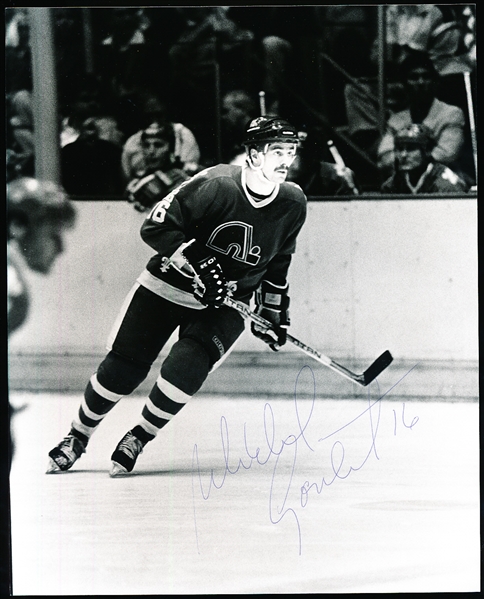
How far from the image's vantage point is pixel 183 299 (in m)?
3.46

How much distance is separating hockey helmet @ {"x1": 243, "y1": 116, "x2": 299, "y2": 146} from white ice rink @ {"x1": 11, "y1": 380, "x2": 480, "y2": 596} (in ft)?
2.97

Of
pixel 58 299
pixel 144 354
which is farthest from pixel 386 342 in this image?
pixel 58 299

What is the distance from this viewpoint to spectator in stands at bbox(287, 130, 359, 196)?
3447 mm

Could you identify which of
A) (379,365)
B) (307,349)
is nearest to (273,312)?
(307,349)

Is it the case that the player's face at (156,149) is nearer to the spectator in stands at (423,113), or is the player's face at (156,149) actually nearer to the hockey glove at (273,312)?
the hockey glove at (273,312)

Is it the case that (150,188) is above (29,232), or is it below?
above

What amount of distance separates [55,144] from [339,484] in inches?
60.6

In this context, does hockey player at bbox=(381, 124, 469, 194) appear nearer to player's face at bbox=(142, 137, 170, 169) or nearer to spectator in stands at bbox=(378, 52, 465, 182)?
spectator in stands at bbox=(378, 52, 465, 182)

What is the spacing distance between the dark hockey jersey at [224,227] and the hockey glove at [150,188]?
0.09ft

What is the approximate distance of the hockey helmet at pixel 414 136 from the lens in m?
3.46

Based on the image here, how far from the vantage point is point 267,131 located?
3.43m

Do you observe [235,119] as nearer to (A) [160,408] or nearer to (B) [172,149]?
(B) [172,149]

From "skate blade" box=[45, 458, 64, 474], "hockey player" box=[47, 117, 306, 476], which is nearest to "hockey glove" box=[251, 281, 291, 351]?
"hockey player" box=[47, 117, 306, 476]

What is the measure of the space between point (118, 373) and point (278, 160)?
93 cm
